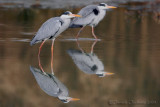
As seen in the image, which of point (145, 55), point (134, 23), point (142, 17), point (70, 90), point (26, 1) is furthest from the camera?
point (26, 1)

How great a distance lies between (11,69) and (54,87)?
1.56 m

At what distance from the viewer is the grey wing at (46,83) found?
6920 mm

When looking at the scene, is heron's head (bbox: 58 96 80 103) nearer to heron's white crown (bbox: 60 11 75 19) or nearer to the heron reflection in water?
the heron reflection in water

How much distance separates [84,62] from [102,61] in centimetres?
35

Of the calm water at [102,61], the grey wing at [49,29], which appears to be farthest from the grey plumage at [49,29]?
the calm water at [102,61]

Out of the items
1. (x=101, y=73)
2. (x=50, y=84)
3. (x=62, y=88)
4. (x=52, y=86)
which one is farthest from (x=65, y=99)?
(x=101, y=73)

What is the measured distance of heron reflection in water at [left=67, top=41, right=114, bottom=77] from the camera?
843cm

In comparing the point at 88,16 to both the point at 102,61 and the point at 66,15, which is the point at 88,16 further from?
the point at 102,61

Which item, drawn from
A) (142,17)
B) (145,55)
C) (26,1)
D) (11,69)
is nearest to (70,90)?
(11,69)

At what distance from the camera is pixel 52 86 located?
718 cm

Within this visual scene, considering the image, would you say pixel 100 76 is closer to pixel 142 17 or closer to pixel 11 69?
pixel 11 69

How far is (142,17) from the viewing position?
58.9ft

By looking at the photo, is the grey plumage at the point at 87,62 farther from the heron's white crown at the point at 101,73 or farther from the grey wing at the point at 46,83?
the grey wing at the point at 46,83

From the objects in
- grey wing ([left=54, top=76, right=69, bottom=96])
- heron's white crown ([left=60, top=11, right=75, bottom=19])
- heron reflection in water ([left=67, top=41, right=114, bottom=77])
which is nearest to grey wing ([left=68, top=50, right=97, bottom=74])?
heron reflection in water ([left=67, top=41, right=114, bottom=77])
